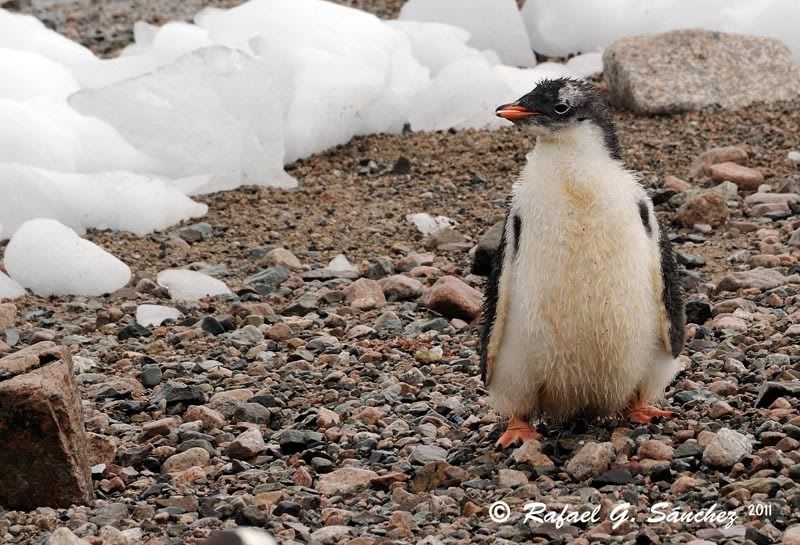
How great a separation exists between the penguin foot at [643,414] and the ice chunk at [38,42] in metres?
5.60

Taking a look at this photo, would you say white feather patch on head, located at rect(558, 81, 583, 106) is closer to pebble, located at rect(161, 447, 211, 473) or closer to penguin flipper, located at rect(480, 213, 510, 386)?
penguin flipper, located at rect(480, 213, 510, 386)

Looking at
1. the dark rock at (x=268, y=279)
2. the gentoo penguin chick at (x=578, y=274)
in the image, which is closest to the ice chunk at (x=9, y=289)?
the dark rock at (x=268, y=279)

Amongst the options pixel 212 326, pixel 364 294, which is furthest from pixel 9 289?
pixel 364 294

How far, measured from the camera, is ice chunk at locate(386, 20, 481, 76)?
9789mm

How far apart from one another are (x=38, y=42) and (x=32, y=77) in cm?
84

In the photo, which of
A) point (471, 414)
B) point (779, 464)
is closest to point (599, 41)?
point (471, 414)

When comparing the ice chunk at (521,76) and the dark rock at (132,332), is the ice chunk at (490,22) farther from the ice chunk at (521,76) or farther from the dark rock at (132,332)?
the dark rock at (132,332)

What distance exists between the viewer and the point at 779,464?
395 cm

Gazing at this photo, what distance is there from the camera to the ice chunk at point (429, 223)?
7336 mm

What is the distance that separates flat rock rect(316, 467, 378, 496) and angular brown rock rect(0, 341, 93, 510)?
69cm

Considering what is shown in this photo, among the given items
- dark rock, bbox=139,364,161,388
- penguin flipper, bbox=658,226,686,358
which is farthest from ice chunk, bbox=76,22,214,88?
penguin flipper, bbox=658,226,686,358

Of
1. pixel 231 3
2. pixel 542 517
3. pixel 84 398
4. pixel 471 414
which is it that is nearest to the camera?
pixel 542 517

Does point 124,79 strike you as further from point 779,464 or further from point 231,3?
point 779,464

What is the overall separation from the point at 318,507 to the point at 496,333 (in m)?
0.82
